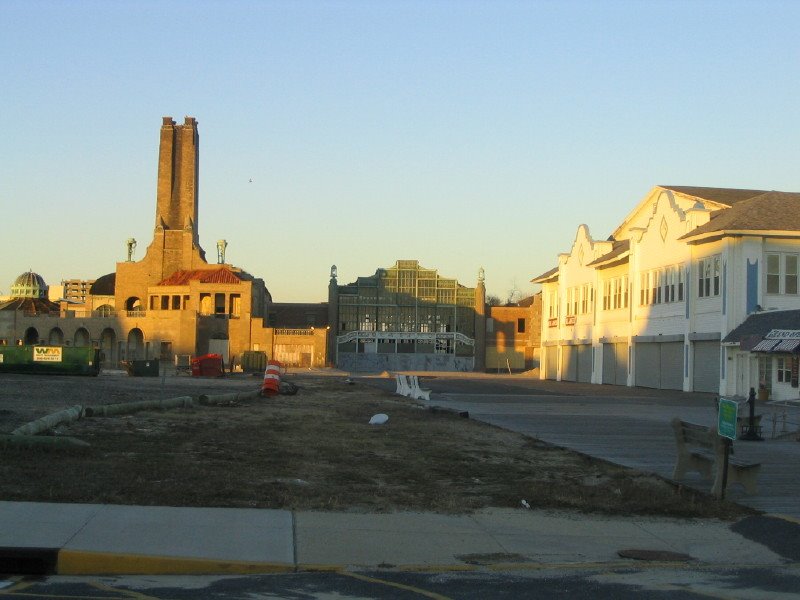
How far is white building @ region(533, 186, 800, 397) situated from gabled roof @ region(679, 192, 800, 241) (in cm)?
6

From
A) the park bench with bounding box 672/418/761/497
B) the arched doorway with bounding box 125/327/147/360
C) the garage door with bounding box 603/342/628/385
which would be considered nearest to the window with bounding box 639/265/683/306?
the garage door with bounding box 603/342/628/385

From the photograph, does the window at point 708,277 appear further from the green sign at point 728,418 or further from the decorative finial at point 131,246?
the decorative finial at point 131,246

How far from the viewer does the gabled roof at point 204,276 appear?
103 m

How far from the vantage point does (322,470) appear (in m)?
15.2

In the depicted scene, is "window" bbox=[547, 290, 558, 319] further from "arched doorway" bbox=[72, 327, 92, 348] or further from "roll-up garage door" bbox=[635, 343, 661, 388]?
"arched doorway" bbox=[72, 327, 92, 348]

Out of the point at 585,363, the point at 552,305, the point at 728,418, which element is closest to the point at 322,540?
the point at 728,418

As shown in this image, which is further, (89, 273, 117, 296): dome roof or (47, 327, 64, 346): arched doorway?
(89, 273, 117, 296): dome roof

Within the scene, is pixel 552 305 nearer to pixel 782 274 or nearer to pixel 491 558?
pixel 782 274

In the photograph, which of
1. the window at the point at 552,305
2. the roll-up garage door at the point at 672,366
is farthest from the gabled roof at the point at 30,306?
the roll-up garage door at the point at 672,366

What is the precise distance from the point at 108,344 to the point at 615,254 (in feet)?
190

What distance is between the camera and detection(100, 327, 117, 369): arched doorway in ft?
327

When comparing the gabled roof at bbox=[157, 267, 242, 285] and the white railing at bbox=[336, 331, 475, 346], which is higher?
the gabled roof at bbox=[157, 267, 242, 285]

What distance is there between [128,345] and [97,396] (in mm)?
68897

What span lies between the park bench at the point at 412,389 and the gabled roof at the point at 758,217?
15.0 m
